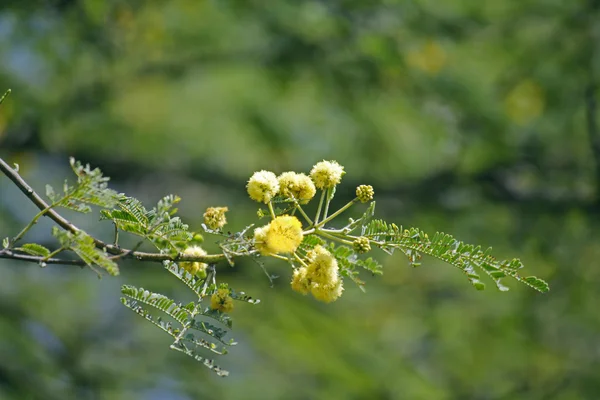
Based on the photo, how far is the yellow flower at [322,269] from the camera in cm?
166

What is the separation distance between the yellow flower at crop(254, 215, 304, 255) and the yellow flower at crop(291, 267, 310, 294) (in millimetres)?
97

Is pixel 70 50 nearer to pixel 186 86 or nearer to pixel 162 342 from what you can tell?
pixel 186 86

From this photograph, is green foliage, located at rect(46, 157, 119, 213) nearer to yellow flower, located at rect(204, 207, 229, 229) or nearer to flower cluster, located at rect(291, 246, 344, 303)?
yellow flower, located at rect(204, 207, 229, 229)

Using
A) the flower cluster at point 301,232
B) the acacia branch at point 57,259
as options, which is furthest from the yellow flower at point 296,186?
the acacia branch at point 57,259

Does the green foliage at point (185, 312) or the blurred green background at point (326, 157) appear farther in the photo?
the blurred green background at point (326, 157)

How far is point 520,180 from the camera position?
755 cm

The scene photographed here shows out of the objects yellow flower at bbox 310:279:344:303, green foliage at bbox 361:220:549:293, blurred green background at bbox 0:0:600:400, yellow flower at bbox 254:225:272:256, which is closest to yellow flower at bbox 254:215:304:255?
yellow flower at bbox 254:225:272:256

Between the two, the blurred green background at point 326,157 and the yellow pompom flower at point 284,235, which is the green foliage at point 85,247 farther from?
the blurred green background at point 326,157

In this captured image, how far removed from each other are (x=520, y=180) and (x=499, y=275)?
19.8ft

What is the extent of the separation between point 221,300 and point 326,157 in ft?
17.2

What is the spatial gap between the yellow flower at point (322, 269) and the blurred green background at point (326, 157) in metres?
4.60

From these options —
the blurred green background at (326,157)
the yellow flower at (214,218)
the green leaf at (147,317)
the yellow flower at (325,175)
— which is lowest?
the green leaf at (147,317)

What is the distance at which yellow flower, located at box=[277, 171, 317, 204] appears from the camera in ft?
5.84

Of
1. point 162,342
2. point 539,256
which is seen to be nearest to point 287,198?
point 539,256
